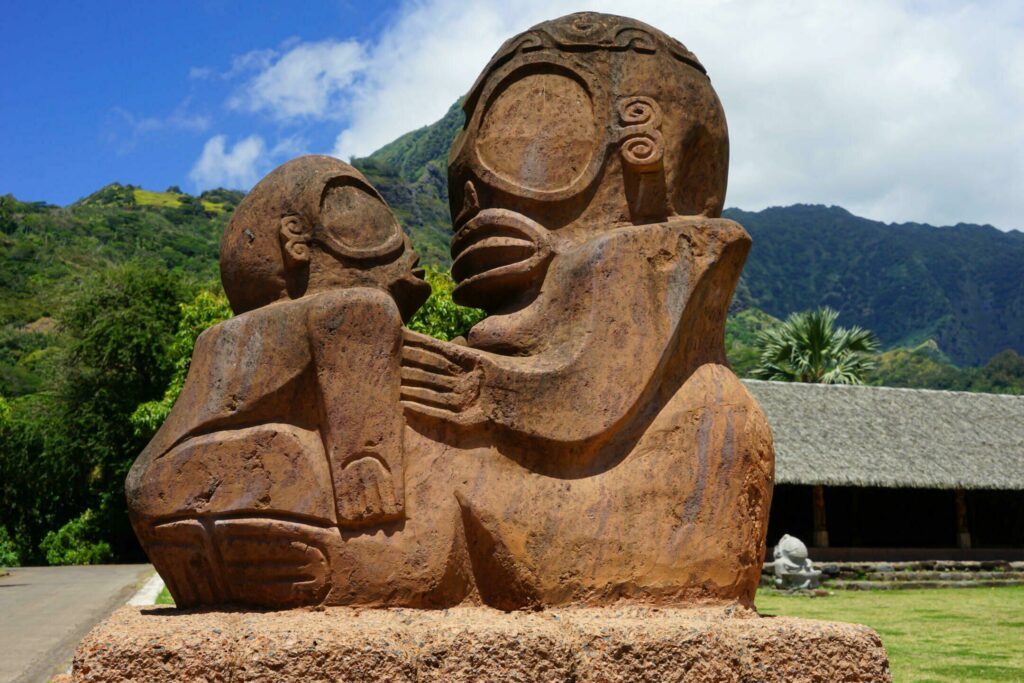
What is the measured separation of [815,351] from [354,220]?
26.6 meters

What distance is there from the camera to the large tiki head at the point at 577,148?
4223 millimetres

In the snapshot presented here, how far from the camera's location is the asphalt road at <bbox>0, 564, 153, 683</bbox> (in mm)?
8852

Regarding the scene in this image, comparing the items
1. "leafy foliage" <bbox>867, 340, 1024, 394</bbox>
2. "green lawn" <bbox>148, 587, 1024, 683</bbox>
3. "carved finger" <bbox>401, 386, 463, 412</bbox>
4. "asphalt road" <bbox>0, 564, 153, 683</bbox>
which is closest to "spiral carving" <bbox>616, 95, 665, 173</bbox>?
"carved finger" <bbox>401, 386, 463, 412</bbox>

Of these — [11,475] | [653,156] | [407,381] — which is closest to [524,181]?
[653,156]

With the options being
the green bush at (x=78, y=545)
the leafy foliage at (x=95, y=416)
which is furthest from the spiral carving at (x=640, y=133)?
the green bush at (x=78, y=545)

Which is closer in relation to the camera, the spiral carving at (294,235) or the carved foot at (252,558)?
the carved foot at (252,558)

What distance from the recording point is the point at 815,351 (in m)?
29.2

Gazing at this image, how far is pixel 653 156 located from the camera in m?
4.21

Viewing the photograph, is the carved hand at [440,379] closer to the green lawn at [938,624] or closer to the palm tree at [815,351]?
the green lawn at [938,624]

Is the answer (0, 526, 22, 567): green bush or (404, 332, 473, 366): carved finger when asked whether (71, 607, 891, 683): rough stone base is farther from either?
(0, 526, 22, 567): green bush

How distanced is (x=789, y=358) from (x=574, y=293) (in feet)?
88.3

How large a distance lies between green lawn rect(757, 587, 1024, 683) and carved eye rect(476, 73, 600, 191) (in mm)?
4817

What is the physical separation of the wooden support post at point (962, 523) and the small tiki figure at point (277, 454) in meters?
19.0

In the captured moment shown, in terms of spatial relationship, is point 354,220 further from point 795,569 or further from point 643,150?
point 795,569
